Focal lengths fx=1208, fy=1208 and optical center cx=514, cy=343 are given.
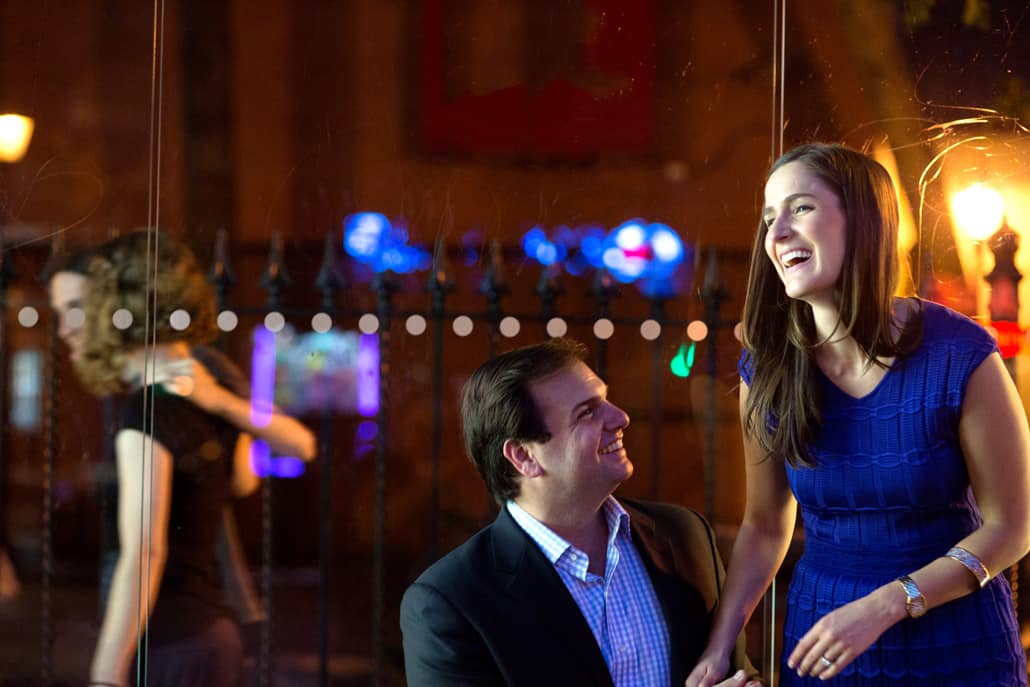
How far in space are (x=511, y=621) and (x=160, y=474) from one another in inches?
38.1

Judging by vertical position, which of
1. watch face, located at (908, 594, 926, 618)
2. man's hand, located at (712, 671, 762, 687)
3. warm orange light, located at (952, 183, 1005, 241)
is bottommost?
man's hand, located at (712, 671, 762, 687)

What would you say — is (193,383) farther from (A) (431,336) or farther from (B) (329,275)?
(A) (431,336)

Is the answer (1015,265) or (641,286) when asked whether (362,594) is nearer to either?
(641,286)

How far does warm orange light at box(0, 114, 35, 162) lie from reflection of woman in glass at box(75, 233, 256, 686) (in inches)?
11.2

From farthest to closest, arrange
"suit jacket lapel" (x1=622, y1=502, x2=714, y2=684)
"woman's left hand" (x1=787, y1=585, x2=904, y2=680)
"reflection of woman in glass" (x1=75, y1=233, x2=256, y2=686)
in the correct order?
1. "reflection of woman in glass" (x1=75, y1=233, x2=256, y2=686)
2. "suit jacket lapel" (x1=622, y1=502, x2=714, y2=684)
3. "woman's left hand" (x1=787, y1=585, x2=904, y2=680)

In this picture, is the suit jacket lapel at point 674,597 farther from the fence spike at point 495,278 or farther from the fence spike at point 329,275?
the fence spike at point 329,275

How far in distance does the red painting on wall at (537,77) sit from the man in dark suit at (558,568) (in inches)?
18.4

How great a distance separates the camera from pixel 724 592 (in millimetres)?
2078

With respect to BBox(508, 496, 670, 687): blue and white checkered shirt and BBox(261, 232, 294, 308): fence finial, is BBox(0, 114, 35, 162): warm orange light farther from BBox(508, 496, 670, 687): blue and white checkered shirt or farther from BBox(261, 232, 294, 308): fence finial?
BBox(508, 496, 670, 687): blue and white checkered shirt

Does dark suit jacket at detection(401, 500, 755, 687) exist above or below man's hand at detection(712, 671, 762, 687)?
above

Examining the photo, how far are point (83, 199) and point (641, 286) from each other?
119 centimetres

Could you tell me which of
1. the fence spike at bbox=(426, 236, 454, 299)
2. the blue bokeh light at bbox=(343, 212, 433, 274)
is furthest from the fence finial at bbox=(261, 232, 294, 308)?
the fence spike at bbox=(426, 236, 454, 299)

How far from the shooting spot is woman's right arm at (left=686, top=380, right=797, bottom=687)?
2.04m

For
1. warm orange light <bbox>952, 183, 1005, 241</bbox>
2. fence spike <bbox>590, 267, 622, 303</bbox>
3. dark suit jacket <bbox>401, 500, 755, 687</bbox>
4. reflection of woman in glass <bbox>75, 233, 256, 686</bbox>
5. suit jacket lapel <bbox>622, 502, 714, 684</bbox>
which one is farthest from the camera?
reflection of woman in glass <bbox>75, 233, 256, 686</bbox>
